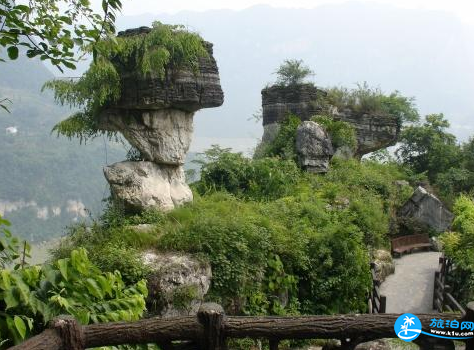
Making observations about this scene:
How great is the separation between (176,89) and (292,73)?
1013 cm

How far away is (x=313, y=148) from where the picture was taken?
664 inches

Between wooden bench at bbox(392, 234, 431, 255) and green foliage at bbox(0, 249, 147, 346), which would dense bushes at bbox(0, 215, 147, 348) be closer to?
green foliage at bbox(0, 249, 147, 346)

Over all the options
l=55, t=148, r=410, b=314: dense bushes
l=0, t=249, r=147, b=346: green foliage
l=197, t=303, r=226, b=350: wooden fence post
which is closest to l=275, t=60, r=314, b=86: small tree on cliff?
l=55, t=148, r=410, b=314: dense bushes

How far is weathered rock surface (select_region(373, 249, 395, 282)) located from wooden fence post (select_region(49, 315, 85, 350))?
37.3ft

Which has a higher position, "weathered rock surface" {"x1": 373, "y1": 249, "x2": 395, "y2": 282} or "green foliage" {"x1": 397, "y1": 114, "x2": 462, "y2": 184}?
"green foliage" {"x1": 397, "y1": 114, "x2": 462, "y2": 184}

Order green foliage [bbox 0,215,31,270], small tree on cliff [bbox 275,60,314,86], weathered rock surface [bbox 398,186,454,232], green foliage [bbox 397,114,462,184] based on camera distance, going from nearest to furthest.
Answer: green foliage [bbox 0,215,31,270]
weathered rock surface [bbox 398,186,454,232]
small tree on cliff [bbox 275,60,314,86]
green foliage [bbox 397,114,462,184]

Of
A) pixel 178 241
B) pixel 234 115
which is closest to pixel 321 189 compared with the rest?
pixel 178 241

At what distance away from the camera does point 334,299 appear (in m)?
10.7

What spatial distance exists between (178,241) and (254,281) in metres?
1.78

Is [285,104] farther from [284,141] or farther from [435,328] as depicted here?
[435,328]

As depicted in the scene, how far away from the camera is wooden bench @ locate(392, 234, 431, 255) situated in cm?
1595

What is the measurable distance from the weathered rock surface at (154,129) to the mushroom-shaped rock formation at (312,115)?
8353 mm

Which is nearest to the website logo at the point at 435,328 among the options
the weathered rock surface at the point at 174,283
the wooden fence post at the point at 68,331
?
the wooden fence post at the point at 68,331

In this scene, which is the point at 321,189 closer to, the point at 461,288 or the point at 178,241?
the point at 461,288
